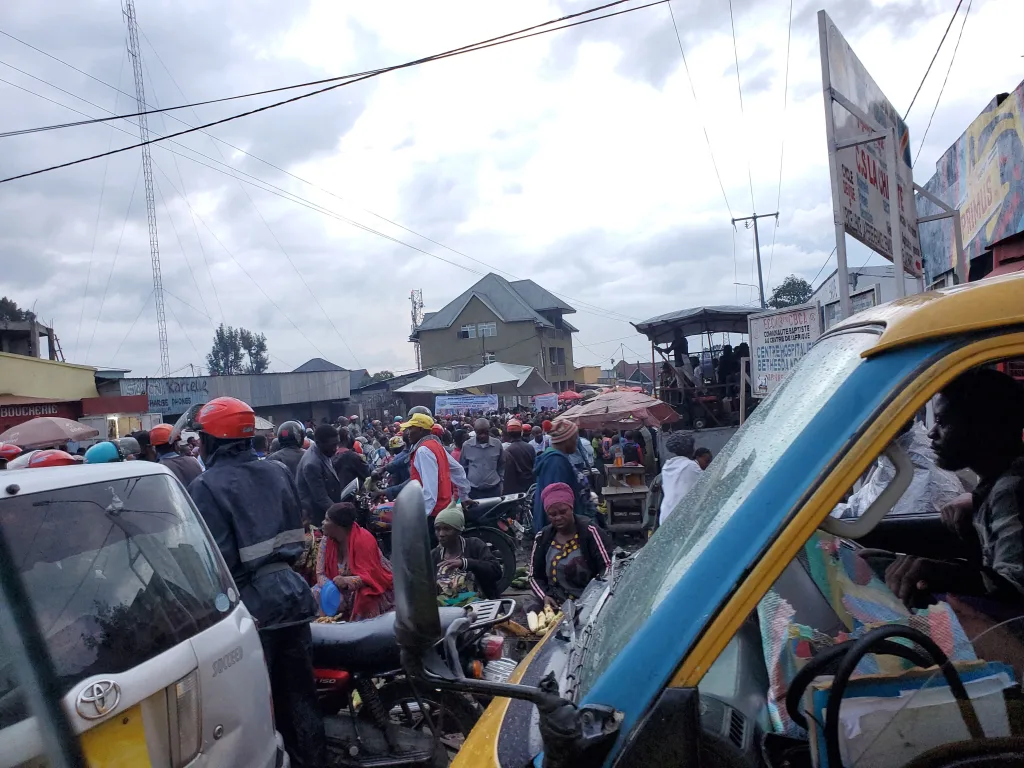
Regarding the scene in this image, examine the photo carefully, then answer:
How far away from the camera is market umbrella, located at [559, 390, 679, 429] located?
12586 millimetres

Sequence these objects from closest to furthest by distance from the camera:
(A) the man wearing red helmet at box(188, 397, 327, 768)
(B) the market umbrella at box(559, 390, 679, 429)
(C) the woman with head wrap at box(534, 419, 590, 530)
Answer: (A) the man wearing red helmet at box(188, 397, 327, 768) → (C) the woman with head wrap at box(534, 419, 590, 530) → (B) the market umbrella at box(559, 390, 679, 429)

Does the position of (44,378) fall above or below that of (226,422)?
above

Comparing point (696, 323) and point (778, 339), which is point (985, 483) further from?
point (696, 323)

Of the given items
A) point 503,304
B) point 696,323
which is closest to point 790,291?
point 503,304

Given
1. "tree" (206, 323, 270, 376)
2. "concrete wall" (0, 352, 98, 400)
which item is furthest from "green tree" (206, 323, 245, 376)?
"concrete wall" (0, 352, 98, 400)

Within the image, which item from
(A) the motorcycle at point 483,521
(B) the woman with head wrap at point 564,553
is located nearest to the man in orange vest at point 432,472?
(A) the motorcycle at point 483,521

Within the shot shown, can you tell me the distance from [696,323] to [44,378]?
→ 23.1 meters

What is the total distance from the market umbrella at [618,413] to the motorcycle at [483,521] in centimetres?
410

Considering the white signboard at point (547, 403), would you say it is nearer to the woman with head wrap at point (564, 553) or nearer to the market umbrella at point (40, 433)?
the market umbrella at point (40, 433)

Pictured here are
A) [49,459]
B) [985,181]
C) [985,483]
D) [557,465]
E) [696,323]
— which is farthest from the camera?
[696,323]

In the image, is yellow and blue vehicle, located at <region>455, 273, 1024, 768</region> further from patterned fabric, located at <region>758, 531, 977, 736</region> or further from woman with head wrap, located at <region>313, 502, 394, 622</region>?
woman with head wrap, located at <region>313, 502, 394, 622</region>

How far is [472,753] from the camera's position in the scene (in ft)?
5.23

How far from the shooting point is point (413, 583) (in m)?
1.30

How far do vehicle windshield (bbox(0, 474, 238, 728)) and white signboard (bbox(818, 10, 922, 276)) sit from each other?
4.18 metres
